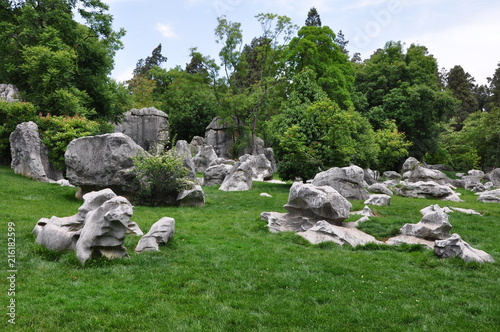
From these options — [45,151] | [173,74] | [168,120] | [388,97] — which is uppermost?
[173,74]

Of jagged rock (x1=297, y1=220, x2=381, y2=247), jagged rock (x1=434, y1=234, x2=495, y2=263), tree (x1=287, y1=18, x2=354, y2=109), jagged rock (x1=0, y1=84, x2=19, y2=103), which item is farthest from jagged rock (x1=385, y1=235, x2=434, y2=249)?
tree (x1=287, y1=18, x2=354, y2=109)

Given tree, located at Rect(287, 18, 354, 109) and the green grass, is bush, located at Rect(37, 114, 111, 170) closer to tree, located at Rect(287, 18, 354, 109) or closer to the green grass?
the green grass

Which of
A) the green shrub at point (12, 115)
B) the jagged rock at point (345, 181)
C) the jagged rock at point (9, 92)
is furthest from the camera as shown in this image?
the jagged rock at point (9, 92)

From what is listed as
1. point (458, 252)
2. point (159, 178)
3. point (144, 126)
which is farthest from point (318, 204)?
point (144, 126)

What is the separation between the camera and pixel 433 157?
166ft

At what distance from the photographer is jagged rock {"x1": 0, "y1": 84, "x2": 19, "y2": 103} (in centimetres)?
2352

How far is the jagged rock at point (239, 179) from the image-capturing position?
852 inches

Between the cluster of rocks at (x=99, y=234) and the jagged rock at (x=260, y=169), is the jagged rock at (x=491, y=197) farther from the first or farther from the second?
the cluster of rocks at (x=99, y=234)

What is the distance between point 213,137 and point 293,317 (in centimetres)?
3806

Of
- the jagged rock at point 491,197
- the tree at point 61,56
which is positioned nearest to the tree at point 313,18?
the tree at point 61,56

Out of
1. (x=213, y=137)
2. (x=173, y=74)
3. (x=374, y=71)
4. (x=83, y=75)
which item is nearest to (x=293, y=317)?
(x=83, y=75)

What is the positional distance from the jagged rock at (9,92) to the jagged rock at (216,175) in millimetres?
12803

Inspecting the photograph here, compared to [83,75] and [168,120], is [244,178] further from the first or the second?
[168,120]

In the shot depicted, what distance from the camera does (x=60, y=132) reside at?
1877 centimetres
